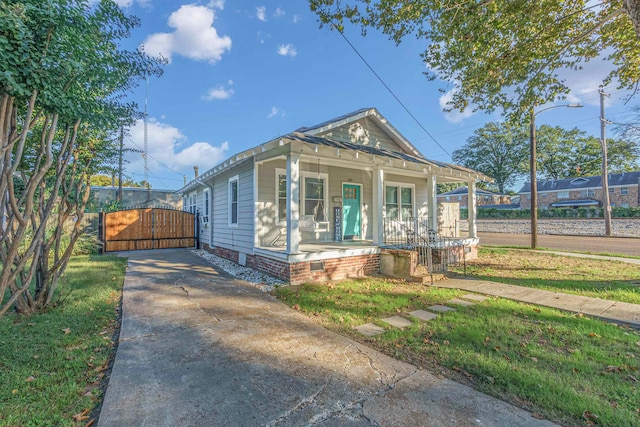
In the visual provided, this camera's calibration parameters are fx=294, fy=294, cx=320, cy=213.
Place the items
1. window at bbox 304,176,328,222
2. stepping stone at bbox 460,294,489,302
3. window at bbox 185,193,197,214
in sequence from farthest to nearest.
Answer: window at bbox 185,193,197,214
window at bbox 304,176,328,222
stepping stone at bbox 460,294,489,302

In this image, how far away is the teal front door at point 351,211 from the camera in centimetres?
944

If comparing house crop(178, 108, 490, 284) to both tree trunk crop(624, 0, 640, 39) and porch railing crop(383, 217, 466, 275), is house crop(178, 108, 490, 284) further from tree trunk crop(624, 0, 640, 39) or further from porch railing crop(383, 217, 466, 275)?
tree trunk crop(624, 0, 640, 39)

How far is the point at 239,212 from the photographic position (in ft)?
27.9

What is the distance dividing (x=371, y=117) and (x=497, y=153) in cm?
4766

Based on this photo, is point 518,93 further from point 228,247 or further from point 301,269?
point 228,247

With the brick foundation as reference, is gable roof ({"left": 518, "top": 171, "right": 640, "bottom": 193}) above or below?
above

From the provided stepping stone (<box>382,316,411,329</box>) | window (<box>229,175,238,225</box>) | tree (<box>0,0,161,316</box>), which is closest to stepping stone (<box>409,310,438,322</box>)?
stepping stone (<box>382,316,411,329</box>)

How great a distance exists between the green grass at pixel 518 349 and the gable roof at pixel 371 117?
5086mm

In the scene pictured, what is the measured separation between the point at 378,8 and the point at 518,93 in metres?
4.41

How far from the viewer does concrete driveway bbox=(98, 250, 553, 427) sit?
7.09 feet

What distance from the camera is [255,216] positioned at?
24.6ft

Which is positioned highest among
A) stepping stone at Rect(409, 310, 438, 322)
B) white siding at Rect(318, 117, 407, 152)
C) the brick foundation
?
white siding at Rect(318, 117, 407, 152)

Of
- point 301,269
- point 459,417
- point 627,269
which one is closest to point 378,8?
point 301,269

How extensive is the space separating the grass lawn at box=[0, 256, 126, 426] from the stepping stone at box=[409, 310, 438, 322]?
3.85 m
